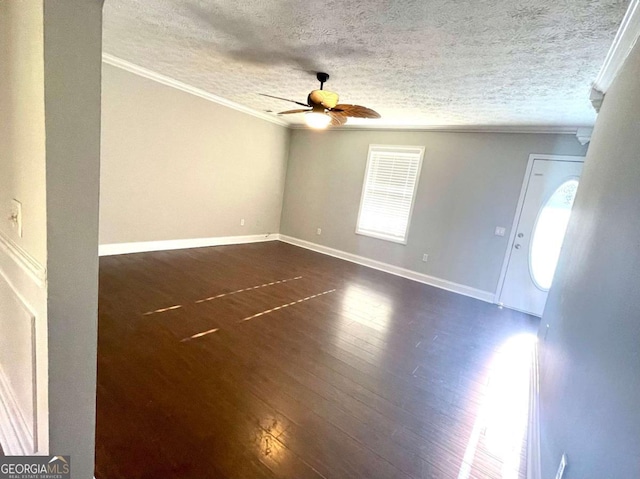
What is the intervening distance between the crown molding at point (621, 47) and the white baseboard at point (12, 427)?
11.2 feet

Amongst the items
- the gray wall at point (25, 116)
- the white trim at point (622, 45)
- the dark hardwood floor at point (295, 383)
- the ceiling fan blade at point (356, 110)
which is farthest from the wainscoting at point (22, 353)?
the white trim at point (622, 45)

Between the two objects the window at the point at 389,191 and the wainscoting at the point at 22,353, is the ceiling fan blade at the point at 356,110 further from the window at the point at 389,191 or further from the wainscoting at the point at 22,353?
the wainscoting at the point at 22,353

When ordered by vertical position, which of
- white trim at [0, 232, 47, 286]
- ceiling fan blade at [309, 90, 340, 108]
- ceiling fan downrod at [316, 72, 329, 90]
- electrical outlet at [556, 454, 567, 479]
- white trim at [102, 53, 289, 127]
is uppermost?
white trim at [102, 53, 289, 127]

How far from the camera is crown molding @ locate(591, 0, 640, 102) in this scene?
1564 mm

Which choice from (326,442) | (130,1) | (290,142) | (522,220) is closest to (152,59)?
(130,1)

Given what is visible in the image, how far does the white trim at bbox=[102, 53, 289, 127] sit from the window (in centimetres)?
225

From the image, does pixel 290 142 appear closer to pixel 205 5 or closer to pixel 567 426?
pixel 205 5

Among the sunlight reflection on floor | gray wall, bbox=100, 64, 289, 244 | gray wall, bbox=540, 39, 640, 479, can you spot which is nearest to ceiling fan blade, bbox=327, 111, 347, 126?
gray wall, bbox=540, 39, 640, 479

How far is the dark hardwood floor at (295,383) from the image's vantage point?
1.54 m

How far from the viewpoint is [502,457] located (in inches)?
67.7

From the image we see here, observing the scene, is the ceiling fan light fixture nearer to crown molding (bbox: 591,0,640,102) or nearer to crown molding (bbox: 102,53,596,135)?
crown molding (bbox: 591,0,640,102)

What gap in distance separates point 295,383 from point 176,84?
4.43 metres

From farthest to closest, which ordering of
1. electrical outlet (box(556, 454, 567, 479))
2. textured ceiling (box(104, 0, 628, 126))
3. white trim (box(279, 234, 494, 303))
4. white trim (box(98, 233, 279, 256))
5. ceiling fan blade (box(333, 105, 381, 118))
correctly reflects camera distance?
white trim (box(279, 234, 494, 303)) < white trim (box(98, 233, 279, 256)) < ceiling fan blade (box(333, 105, 381, 118)) < textured ceiling (box(104, 0, 628, 126)) < electrical outlet (box(556, 454, 567, 479))

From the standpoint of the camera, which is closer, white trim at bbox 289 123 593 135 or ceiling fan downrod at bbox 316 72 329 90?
ceiling fan downrod at bbox 316 72 329 90
